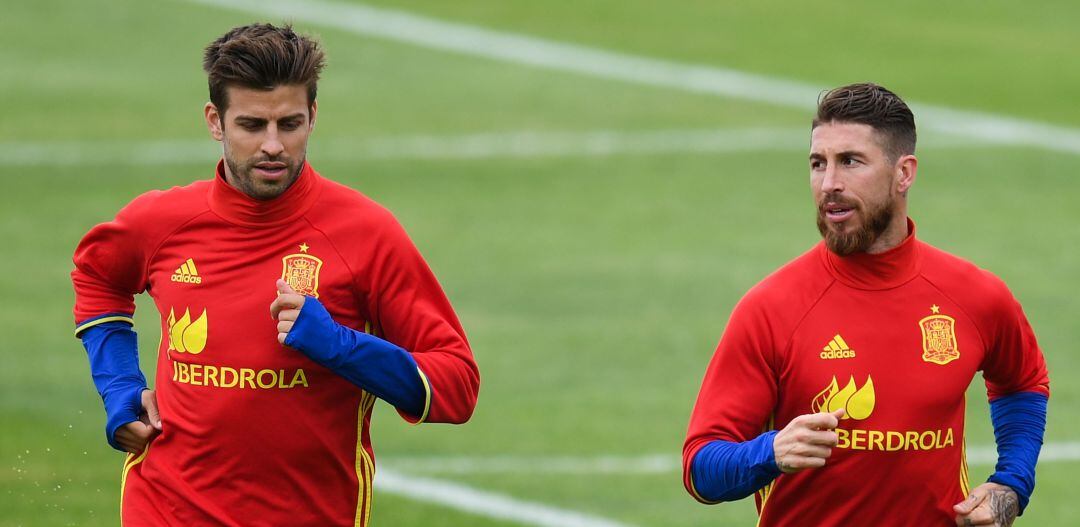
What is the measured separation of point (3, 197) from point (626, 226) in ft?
20.1

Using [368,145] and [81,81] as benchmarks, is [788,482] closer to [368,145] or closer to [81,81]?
[368,145]

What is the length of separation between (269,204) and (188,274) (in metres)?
0.37

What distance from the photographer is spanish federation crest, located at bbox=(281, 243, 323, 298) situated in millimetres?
7039

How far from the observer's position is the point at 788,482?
22.9 ft

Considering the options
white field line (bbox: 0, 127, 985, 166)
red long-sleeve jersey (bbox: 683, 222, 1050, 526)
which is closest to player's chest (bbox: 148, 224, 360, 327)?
red long-sleeve jersey (bbox: 683, 222, 1050, 526)

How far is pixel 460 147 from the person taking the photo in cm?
2230

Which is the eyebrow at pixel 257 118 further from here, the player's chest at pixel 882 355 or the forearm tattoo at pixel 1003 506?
the forearm tattoo at pixel 1003 506

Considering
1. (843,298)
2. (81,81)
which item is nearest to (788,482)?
(843,298)

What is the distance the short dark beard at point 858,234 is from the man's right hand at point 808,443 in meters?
0.81

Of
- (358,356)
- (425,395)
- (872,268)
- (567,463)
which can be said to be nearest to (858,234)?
(872,268)

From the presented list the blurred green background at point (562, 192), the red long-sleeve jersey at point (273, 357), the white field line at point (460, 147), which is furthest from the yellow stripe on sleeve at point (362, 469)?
the white field line at point (460, 147)

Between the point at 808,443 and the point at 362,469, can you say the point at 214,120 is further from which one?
the point at 808,443

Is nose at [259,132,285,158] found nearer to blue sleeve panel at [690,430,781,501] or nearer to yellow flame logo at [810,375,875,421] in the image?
blue sleeve panel at [690,430,781,501]

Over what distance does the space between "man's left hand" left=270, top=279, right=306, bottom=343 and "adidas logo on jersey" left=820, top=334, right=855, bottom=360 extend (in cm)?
171
